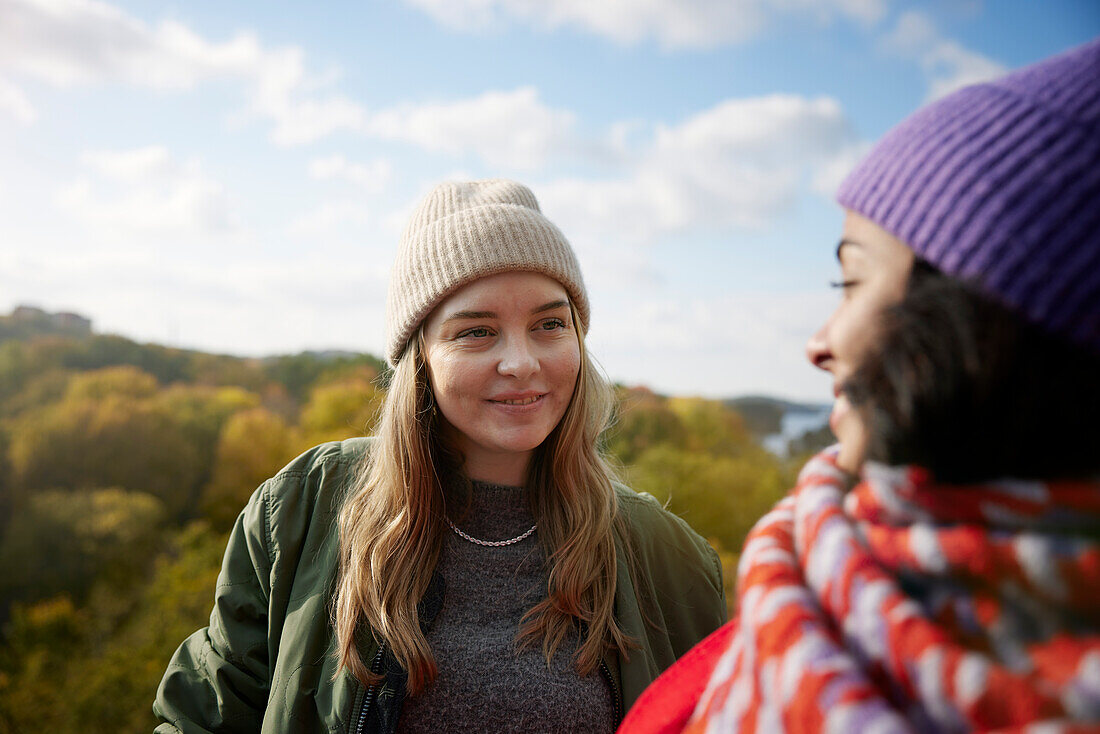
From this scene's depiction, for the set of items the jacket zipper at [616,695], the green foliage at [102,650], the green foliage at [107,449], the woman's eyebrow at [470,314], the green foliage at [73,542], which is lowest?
the green foliage at [102,650]

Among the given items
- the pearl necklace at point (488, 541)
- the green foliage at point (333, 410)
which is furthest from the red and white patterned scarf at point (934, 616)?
the green foliage at point (333, 410)

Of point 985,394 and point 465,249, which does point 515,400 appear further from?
point 985,394

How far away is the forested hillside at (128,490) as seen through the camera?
661cm

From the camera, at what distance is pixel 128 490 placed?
723 cm

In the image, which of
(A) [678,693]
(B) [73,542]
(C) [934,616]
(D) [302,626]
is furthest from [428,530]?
(B) [73,542]

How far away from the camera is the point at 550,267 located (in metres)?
2.02

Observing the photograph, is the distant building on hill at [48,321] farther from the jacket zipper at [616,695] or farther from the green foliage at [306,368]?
the jacket zipper at [616,695]

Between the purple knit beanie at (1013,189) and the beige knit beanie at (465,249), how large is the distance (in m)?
1.14

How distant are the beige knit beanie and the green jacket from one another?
0.56 metres

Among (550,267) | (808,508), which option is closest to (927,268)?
(808,508)

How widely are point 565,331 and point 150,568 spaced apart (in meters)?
7.12

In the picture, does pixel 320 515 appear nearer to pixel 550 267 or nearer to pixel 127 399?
pixel 550 267

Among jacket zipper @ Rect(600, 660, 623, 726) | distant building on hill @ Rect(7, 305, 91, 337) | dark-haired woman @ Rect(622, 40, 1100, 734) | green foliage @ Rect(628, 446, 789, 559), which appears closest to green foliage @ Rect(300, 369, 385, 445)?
distant building on hill @ Rect(7, 305, 91, 337)

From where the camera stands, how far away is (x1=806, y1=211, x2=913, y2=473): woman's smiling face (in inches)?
36.0
